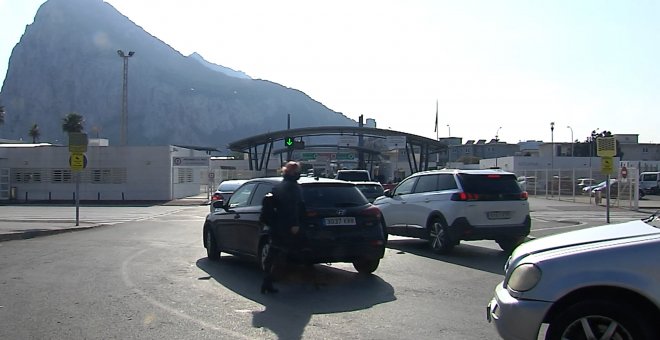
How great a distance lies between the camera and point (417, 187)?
14.3m

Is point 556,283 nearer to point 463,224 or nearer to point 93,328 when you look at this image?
point 93,328

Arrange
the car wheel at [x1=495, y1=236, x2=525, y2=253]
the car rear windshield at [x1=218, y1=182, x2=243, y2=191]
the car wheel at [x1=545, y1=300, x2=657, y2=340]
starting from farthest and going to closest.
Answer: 1. the car rear windshield at [x1=218, y1=182, x2=243, y2=191]
2. the car wheel at [x1=495, y1=236, x2=525, y2=253]
3. the car wheel at [x1=545, y1=300, x2=657, y2=340]

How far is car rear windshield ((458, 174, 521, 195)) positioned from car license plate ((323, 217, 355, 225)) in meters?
3.78

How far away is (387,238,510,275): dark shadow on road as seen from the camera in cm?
1150

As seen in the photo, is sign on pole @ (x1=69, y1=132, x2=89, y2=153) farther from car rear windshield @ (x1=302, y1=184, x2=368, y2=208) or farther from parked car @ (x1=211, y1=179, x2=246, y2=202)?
car rear windshield @ (x1=302, y1=184, x2=368, y2=208)

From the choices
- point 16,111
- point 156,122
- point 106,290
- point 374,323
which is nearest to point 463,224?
point 374,323

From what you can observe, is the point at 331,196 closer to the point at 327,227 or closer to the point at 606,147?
the point at 327,227

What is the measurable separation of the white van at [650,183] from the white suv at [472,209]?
4503 cm

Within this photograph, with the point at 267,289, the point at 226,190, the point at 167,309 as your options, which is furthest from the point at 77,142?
the point at 167,309

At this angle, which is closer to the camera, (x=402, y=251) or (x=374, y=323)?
(x=374, y=323)

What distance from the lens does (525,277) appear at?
4.98 meters

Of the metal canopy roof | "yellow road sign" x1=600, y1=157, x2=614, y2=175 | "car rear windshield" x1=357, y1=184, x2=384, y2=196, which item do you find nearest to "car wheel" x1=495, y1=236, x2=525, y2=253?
"car rear windshield" x1=357, y1=184, x2=384, y2=196

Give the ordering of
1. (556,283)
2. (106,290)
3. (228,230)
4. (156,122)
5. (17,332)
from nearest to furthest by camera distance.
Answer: (556,283) < (17,332) < (106,290) < (228,230) < (156,122)

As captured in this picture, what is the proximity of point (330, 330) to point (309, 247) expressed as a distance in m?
2.68
